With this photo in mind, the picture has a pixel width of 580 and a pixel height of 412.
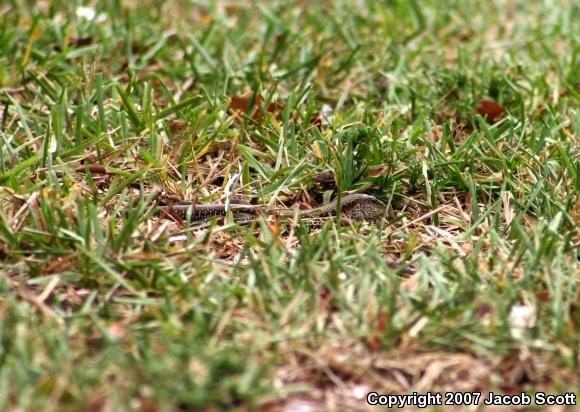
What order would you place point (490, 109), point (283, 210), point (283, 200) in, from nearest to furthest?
point (283, 210)
point (283, 200)
point (490, 109)

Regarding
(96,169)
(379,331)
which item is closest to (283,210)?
(96,169)

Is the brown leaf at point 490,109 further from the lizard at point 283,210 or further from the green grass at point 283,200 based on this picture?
the lizard at point 283,210

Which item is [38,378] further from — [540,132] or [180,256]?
[540,132]

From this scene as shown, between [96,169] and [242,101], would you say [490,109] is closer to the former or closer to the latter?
[242,101]

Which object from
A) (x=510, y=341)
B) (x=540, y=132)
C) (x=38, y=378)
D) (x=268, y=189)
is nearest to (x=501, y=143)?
(x=540, y=132)

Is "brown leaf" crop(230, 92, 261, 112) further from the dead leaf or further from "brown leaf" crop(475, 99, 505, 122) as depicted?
the dead leaf

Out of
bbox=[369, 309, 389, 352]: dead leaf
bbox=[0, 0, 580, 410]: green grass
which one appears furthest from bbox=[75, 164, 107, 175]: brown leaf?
bbox=[369, 309, 389, 352]: dead leaf

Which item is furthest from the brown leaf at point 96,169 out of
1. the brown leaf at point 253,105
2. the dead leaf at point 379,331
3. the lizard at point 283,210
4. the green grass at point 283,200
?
the dead leaf at point 379,331
